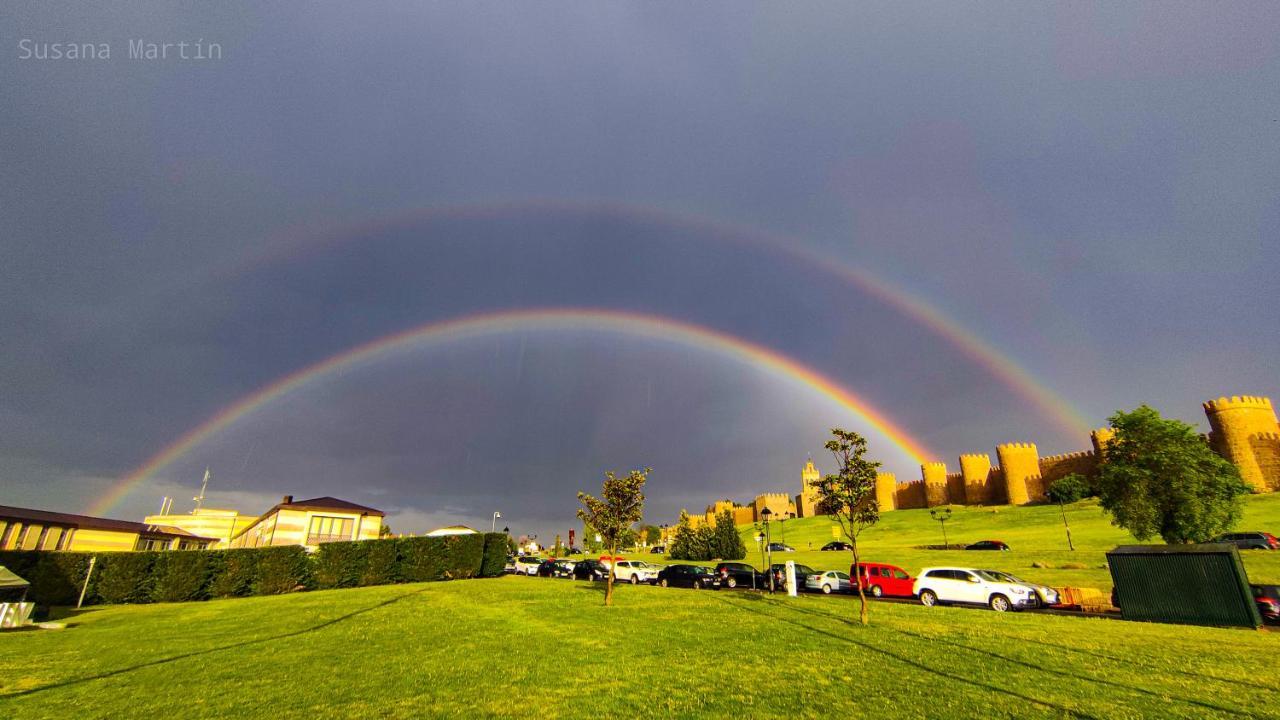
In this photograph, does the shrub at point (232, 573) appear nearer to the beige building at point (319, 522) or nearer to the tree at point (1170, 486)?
the beige building at point (319, 522)

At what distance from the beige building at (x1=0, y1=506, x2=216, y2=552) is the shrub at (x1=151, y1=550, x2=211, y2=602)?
1247 centimetres

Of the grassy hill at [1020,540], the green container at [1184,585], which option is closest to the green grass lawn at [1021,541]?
the grassy hill at [1020,540]

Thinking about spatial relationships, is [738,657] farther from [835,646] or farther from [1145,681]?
[1145,681]

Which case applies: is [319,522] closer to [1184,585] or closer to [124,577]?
[124,577]

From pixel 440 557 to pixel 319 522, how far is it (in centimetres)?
1566

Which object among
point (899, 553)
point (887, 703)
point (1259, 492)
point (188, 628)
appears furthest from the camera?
point (1259, 492)

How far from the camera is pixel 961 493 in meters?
102

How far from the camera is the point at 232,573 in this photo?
1271 inches

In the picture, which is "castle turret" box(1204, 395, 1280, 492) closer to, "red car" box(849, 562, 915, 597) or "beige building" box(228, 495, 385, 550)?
"red car" box(849, 562, 915, 597)

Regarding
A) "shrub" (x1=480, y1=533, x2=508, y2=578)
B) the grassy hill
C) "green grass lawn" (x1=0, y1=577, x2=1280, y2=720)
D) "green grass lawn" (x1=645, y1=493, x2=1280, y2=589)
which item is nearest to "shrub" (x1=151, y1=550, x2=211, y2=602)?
"green grass lawn" (x1=0, y1=577, x2=1280, y2=720)

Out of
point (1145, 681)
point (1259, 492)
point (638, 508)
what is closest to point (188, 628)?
point (638, 508)

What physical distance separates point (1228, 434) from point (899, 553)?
55923 mm

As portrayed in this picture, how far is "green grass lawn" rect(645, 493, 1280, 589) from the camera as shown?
105ft

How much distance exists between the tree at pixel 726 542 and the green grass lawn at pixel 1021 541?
2690 millimetres
